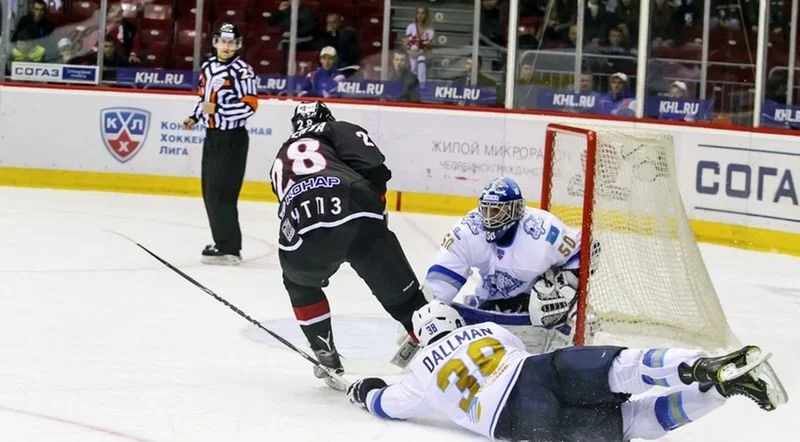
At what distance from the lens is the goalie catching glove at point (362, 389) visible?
4.60m

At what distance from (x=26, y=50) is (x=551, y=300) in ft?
25.6

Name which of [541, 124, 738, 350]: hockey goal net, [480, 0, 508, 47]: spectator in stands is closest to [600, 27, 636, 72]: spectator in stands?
[480, 0, 508, 47]: spectator in stands

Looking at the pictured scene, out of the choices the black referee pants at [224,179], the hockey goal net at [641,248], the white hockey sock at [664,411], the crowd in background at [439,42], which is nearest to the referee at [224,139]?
the black referee pants at [224,179]

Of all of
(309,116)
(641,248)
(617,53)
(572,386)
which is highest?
(617,53)

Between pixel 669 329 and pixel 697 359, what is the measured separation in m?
2.21

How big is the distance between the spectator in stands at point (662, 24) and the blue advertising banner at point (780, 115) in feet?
3.28

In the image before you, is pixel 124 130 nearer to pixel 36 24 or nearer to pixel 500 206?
pixel 36 24

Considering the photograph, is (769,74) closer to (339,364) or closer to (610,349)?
(339,364)

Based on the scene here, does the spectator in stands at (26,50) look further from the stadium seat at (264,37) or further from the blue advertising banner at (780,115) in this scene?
the blue advertising banner at (780,115)

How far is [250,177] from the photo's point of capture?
11.3m

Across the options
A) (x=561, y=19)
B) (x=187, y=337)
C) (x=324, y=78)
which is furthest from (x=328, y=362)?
(x=324, y=78)

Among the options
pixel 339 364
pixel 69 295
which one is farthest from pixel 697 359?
pixel 69 295

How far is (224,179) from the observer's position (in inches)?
316

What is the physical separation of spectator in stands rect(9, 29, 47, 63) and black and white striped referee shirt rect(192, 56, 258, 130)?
3.93 metres
